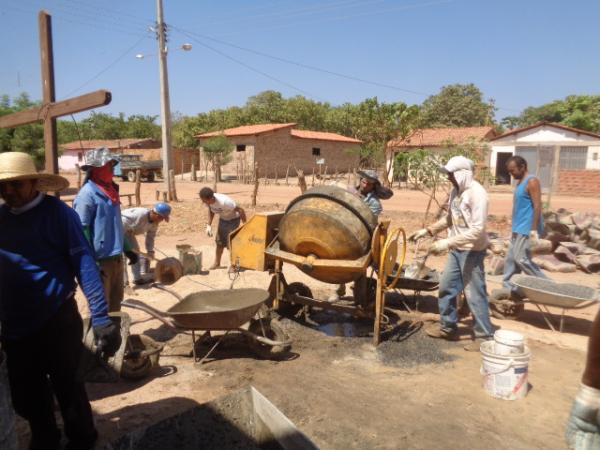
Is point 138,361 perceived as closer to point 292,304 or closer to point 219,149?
point 292,304

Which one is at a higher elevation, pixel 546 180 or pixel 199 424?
pixel 546 180

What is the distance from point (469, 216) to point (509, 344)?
135 centimetres

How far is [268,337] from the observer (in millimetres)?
4711

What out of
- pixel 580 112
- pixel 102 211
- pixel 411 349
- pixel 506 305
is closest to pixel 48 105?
pixel 102 211

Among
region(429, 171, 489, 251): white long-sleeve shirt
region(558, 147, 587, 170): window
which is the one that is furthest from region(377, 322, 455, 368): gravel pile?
region(558, 147, 587, 170): window

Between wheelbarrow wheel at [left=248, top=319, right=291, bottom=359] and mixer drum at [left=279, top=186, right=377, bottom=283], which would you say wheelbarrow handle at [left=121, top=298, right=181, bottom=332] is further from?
mixer drum at [left=279, top=186, right=377, bottom=283]

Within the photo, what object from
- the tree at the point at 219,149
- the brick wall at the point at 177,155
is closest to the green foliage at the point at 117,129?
the brick wall at the point at 177,155

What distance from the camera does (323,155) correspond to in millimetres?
35531

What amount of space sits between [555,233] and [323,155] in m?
26.4

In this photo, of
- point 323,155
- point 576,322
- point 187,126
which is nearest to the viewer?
point 576,322

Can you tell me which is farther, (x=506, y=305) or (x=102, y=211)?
(x=506, y=305)

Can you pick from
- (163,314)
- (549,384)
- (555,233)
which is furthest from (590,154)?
(163,314)

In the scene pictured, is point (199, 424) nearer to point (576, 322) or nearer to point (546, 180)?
point (576, 322)

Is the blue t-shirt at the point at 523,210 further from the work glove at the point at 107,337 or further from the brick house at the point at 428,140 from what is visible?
the brick house at the point at 428,140
